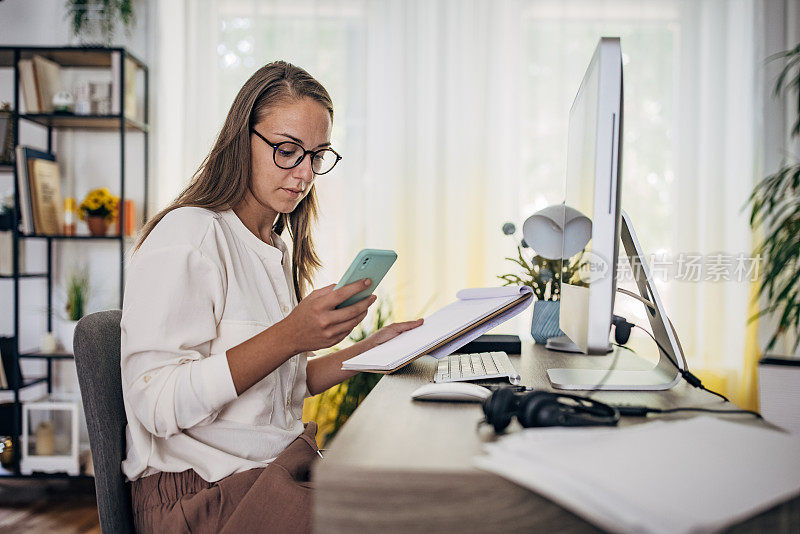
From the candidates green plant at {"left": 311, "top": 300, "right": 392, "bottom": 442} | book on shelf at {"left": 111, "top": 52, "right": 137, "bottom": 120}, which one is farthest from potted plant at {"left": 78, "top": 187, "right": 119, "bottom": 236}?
green plant at {"left": 311, "top": 300, "right": 392, "bottom": 442}

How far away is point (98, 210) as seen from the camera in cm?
266

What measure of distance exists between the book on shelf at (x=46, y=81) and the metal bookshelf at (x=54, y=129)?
4cm

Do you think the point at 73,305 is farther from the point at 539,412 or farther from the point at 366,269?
the point at 539,412

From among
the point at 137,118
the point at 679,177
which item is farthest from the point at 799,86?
the point at 137,118

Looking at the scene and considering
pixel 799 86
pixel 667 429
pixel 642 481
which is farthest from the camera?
pixel 799 86

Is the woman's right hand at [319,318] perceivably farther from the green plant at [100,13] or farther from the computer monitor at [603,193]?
the green plant at [100,13]

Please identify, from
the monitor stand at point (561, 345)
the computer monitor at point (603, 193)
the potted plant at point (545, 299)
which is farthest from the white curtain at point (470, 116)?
the computer monitor at point (603, 193)

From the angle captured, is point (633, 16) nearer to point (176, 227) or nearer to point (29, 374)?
point (176, 227)

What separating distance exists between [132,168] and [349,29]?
1216 mm

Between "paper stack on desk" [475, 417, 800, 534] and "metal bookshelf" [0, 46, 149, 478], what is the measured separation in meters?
2.49

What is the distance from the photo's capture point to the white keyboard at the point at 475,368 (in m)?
1.02

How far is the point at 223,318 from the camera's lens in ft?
3.36

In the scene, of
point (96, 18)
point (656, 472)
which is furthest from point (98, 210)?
point (656, 472)

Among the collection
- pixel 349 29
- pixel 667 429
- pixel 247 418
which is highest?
pixel 349 29
